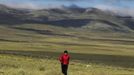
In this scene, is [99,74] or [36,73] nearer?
[36,73]

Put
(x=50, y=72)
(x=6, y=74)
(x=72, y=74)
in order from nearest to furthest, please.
Result: (x=6, y=74)
(x=50, y=72)
(x=72, y=74)

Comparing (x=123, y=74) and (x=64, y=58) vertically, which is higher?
(x=64, y=58)

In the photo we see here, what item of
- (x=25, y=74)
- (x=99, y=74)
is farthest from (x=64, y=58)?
(x=99, y=74)

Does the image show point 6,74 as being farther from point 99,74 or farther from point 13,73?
point 99,74

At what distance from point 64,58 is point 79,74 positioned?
4.17 m

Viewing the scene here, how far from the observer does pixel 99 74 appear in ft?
109

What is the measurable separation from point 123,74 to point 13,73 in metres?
13.6

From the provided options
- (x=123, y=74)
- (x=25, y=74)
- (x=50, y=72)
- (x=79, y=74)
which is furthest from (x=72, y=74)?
(x=123, y=74)

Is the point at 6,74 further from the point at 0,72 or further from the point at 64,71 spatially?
the point at 64,71

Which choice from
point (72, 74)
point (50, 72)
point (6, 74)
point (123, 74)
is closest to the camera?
point (6, 74)

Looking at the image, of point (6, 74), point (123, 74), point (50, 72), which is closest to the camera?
point (6, 74)

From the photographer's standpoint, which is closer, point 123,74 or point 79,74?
point 79,74

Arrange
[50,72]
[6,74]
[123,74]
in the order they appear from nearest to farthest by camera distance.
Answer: [6,74]
[50,72]
[123,74]

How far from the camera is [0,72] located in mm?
29406
